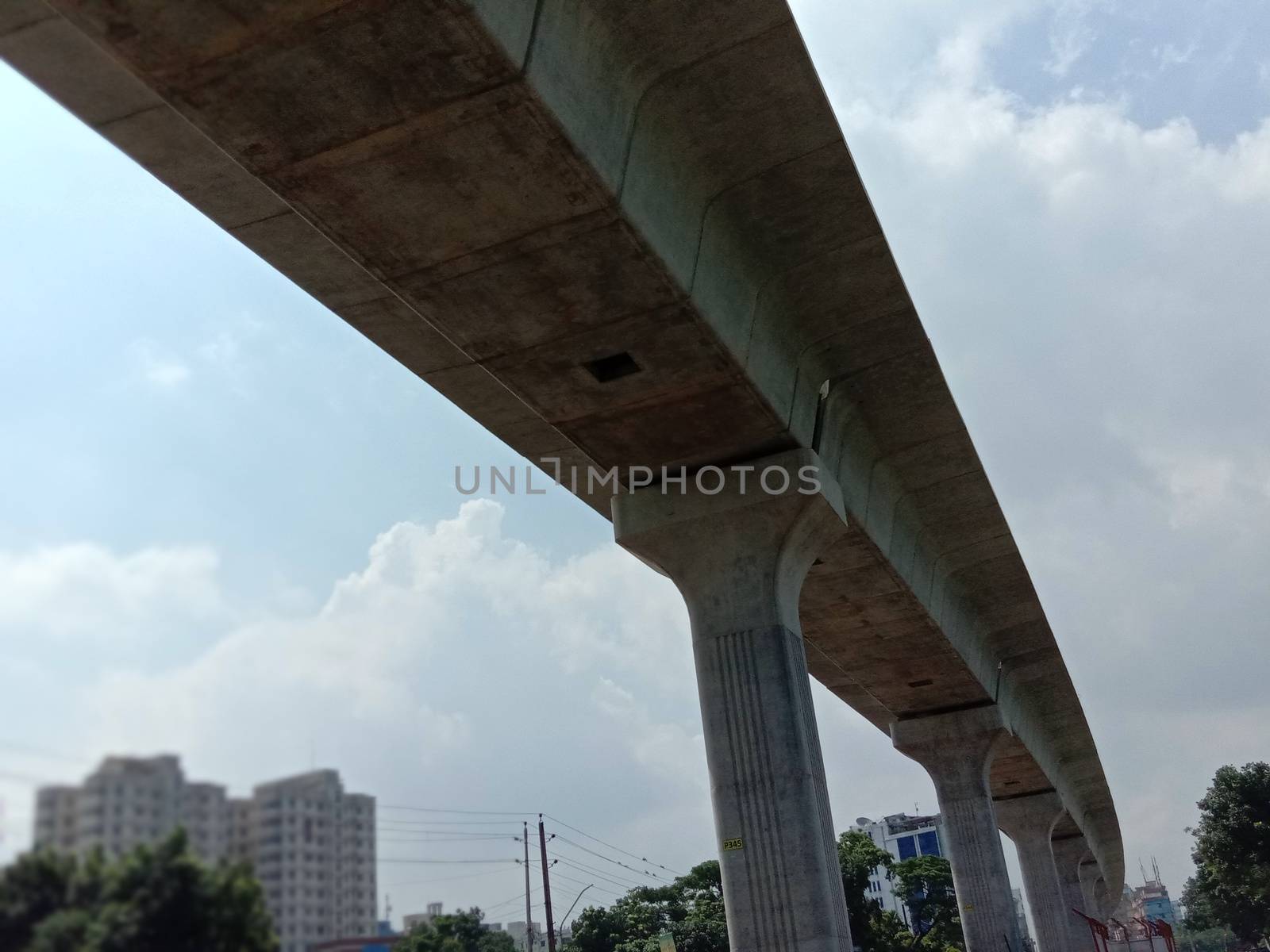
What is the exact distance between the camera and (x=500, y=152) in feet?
29.5

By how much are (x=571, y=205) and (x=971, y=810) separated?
24113 millimetres

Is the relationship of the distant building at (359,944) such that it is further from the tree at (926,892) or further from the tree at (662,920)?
the tree at (926,892)

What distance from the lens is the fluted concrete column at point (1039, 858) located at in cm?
3741

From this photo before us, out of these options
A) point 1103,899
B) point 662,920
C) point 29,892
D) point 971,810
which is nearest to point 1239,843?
point 1103,899

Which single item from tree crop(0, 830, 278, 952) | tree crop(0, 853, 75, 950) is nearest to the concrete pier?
tree crop(0, 830, 278, 952)

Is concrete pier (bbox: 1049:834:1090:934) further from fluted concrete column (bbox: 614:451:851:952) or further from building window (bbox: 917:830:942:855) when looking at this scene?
building window (bbox: 917:830:942:855)

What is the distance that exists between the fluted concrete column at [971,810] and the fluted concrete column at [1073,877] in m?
25.5

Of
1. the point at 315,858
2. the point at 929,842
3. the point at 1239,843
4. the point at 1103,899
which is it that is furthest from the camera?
the point at 929,842

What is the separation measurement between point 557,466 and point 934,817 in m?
147

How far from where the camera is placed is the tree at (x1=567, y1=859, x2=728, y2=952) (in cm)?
5756

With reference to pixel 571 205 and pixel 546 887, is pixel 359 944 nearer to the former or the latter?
pixel 571 205

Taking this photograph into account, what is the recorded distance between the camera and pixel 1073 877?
55.3 m

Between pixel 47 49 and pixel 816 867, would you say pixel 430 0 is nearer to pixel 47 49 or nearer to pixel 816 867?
pixel 47 49

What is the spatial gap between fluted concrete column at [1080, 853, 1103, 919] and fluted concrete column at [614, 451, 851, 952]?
48356 millimetres
